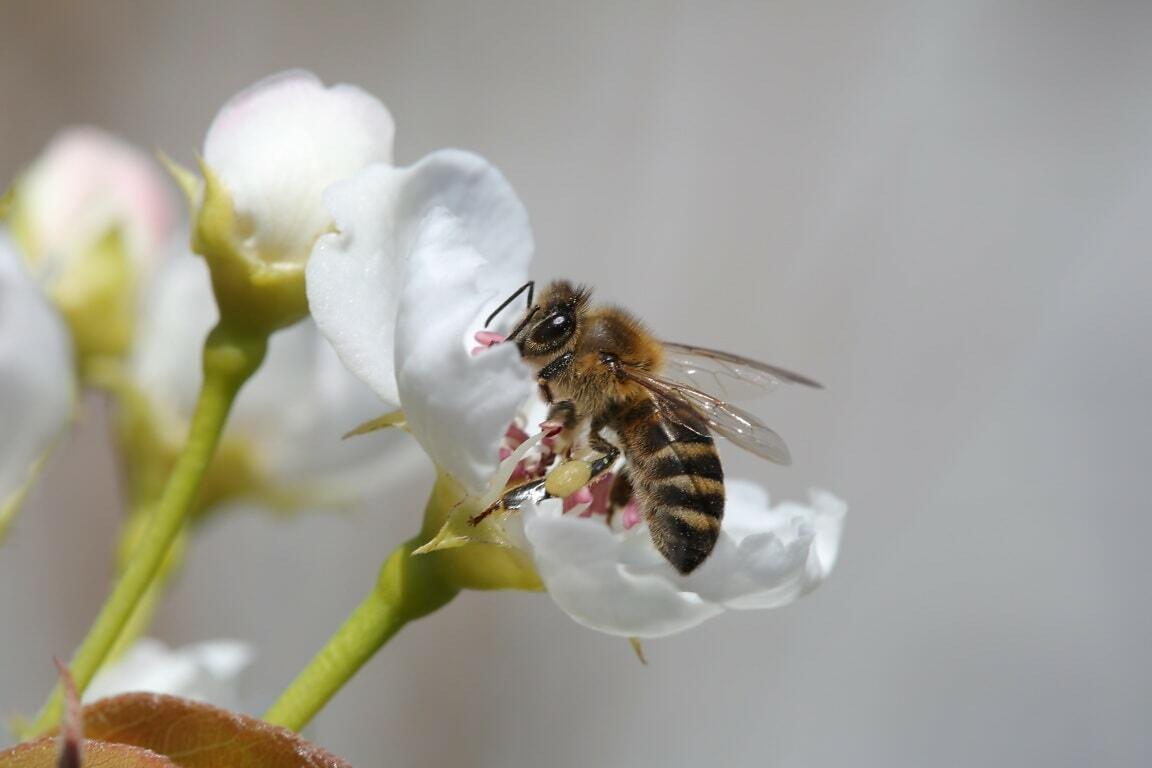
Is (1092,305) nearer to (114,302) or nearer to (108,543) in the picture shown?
(108,543)

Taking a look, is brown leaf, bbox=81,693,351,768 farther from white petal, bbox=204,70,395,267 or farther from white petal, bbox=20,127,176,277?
white petal, bbox=20,127,176,277

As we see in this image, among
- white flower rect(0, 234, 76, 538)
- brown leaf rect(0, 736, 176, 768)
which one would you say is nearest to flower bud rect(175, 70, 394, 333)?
white flower rect(0, 234, 76, 538)

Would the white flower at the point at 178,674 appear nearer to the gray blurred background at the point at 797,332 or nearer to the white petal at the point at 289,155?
the white petal at the point at 289,155

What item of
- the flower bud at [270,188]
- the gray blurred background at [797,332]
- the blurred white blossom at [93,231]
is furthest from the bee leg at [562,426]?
the gray blurred background at [797,332]

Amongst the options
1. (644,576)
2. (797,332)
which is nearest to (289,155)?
(644,576)

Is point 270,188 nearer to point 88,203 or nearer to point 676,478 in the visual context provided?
point 676,478

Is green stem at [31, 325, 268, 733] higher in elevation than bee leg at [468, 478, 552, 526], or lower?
lower

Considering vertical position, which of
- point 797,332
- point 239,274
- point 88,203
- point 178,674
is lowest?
point 797,332
